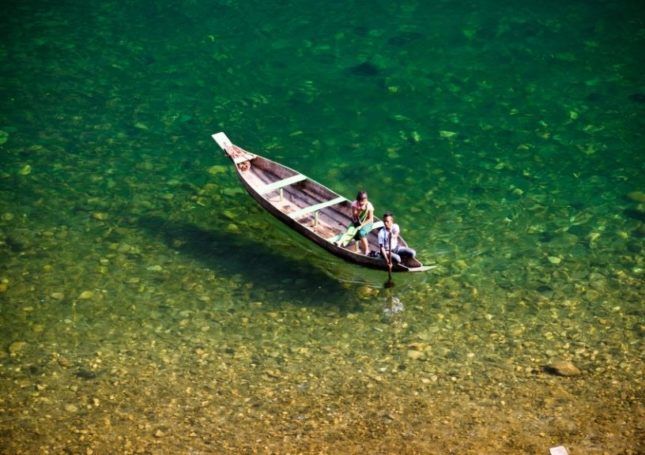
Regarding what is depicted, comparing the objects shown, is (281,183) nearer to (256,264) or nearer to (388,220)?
(256,264)

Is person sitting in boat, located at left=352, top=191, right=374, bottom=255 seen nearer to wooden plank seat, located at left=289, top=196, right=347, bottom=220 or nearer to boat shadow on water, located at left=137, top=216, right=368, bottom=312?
boat shadow on water, located at left=137, top=216, right=368, bottom=312

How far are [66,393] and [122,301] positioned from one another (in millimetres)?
2643

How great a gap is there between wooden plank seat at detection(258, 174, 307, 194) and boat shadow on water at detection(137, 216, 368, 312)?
106cm

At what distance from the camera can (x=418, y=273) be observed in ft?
55.7

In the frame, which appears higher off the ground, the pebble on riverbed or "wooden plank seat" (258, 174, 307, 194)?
the pebble on riverbed

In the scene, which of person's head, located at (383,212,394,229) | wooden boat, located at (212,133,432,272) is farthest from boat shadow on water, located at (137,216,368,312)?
person's head, located at (383,212,394,229)

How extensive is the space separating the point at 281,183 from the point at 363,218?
2427 mm

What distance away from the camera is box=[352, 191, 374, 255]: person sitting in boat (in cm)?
1672

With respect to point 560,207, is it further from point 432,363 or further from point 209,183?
point 209,183

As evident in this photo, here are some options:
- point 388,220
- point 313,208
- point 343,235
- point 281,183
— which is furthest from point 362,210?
point 281,183

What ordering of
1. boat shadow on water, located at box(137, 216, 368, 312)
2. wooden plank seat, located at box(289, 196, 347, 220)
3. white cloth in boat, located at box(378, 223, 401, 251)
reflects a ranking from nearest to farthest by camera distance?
1. white cloth in boat, located at box(378, 223, 401, 251)
2. boat shadow on water, located at box(137, 216, 368, 312)
3. wooden plank seat, located at box(289, 196, 347, 220)

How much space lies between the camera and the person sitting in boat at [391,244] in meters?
15.9

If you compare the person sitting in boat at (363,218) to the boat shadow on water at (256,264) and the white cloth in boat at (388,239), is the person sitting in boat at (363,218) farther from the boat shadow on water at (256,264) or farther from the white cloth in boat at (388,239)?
the boat shadow on water at (256,264)

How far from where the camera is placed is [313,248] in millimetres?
17734
